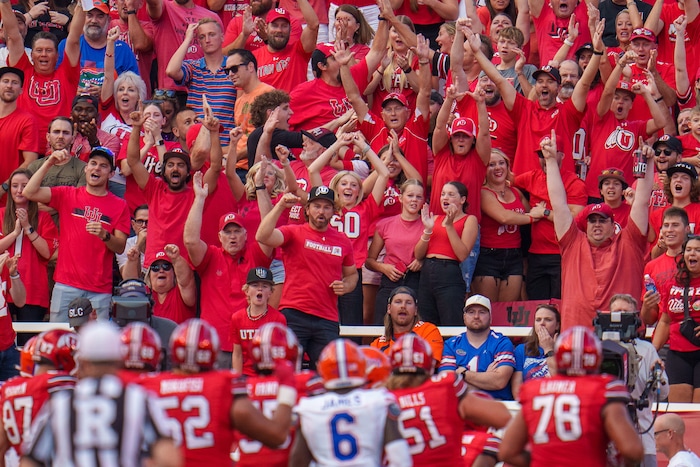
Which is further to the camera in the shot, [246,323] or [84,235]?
[84,235]

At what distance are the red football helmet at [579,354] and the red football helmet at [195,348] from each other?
2.27m

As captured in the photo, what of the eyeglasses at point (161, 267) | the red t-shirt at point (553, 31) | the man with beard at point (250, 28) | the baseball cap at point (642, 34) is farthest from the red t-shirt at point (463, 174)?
the man with beard at point (250, 28)

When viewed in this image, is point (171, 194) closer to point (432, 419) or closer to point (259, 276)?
point (259, 276)

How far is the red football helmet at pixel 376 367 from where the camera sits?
10.7m

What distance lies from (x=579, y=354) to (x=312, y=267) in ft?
14.7

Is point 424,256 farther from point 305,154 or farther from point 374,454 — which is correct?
point 374,454

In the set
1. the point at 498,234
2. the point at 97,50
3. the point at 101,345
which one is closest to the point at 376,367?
the point at 101,345

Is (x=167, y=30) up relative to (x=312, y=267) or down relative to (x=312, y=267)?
up

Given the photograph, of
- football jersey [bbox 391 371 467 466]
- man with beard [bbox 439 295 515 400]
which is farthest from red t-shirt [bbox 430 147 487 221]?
football jersey [bbox 391 371 467 466]

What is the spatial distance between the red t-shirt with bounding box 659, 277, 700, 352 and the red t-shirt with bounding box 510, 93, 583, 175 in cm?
268

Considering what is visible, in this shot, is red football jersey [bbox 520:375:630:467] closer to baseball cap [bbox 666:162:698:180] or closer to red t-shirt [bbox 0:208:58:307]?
baseball cap [bbox 666:162:698:180]

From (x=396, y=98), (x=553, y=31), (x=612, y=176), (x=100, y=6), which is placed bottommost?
(x=612, y=176)

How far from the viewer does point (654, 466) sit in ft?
39.4

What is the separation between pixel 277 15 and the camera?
17516 millimetres
